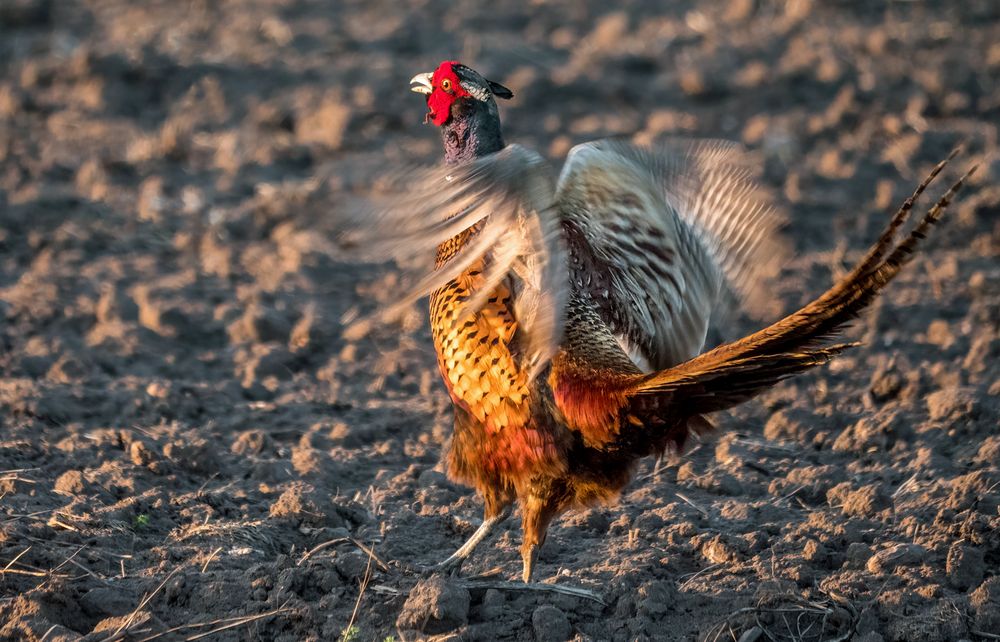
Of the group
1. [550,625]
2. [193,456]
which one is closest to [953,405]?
[550,625]

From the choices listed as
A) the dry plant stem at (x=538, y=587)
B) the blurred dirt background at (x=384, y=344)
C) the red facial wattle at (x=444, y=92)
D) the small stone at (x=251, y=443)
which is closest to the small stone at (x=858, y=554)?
the blurred dirt background at (x=384, y=344)

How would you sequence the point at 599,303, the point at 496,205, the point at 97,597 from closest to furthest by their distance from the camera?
the point at 496,205
the point at 97,597
the point at 599,303

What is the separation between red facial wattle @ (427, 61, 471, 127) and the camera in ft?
13.2

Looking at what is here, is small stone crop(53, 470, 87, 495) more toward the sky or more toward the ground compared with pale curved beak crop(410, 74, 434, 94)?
more toward the ground

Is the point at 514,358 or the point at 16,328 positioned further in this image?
the point at 16,328

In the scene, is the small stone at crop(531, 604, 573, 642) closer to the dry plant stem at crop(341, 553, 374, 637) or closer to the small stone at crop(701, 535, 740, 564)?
the dry plant stem at crop(341, 553, 374, 637)

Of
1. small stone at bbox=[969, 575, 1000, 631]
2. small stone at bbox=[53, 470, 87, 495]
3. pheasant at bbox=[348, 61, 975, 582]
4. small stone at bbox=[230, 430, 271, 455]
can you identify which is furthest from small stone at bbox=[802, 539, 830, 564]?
small stone at bbox=[53, 470, 87, 495]

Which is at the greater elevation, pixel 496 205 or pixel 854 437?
pixel 496 205

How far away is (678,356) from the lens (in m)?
4.09

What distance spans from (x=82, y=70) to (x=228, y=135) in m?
1.30

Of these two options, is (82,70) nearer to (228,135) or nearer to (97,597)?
(228,135)

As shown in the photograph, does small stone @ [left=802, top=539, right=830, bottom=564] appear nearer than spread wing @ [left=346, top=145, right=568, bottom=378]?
No

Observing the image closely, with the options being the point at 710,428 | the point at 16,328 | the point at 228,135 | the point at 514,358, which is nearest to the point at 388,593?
the point at 514,358

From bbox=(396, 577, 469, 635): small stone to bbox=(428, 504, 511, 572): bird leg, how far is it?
34 centimetres
